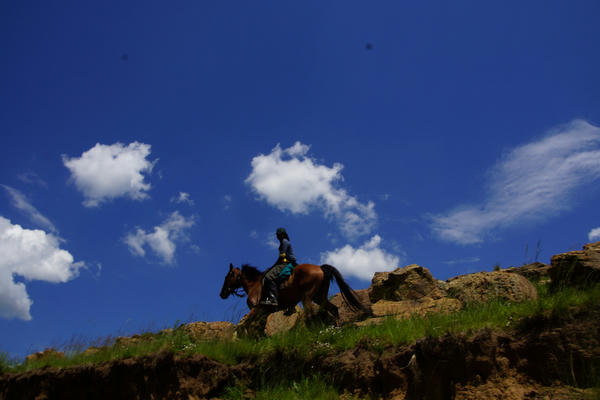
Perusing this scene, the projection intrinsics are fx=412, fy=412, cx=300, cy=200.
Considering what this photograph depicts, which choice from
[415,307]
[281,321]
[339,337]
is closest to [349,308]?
[281,321]

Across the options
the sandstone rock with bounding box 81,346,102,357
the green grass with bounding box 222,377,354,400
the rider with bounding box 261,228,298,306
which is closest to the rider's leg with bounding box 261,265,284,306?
the rider with bounding box 261,228,298,306

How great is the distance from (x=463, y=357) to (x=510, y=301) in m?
3.11

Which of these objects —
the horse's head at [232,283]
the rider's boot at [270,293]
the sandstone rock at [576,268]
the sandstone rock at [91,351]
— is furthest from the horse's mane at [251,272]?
the sandstone rock at [576,268]

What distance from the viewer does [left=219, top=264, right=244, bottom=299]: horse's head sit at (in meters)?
13.5

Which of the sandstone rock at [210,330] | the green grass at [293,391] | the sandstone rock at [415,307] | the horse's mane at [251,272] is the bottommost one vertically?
the green grass at [293,391]

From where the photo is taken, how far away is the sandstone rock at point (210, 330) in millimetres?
9461

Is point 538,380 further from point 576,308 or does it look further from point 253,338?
point 253,338

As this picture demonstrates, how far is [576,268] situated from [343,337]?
491 centimetres

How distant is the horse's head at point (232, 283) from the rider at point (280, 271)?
68.7 inches

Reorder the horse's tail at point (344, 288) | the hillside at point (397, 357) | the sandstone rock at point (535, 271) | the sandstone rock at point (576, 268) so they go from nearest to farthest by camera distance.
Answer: the hillside at point (397, 357) → the sandstone rock at point (576, 268) → the horse's tail at point (344, 288) → the sandstone rock at point (535, 271)

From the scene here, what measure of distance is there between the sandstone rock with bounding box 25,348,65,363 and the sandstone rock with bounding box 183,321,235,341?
2.64 metres

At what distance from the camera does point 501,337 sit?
21.1 ft

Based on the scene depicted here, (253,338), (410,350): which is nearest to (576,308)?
(410,350)

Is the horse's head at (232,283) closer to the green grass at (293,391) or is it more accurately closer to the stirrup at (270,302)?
the stirrup at (270,302)
